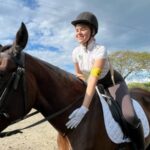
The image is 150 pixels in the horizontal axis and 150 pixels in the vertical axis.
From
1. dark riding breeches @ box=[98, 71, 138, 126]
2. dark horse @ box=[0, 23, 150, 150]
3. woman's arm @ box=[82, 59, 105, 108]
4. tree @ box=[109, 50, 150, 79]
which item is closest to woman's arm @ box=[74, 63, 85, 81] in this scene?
dark riding breeches @ box=[98, 71, 138, 126]

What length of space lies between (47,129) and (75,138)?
10.7 meters

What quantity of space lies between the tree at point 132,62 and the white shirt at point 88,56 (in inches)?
1799

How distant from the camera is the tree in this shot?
50750mm

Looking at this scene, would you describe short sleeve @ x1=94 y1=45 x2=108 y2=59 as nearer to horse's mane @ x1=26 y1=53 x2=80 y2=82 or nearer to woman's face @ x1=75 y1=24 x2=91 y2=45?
woman's face @ x1=75 y1=24 x2=91 y2=45

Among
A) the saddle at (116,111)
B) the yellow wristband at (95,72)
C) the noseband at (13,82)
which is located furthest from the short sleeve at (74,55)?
the noseband at (13,82)

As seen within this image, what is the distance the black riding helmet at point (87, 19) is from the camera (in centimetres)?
472

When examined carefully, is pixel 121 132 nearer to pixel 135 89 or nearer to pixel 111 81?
pixel 111 81

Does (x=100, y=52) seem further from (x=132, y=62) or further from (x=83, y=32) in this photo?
(x=132, y=62)

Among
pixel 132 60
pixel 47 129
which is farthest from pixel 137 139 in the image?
pixel 132 60

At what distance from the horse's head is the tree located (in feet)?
154

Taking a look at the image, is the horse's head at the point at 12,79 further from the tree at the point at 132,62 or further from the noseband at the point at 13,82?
the tree at the point at 132,62

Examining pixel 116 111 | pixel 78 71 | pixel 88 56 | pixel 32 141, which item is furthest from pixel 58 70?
pixel 32 141

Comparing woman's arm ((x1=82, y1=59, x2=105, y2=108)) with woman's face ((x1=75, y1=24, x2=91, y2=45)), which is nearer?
woman's arm ((x1=82, y1=59, x2=105, y2=108))

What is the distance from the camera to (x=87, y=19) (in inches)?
186
